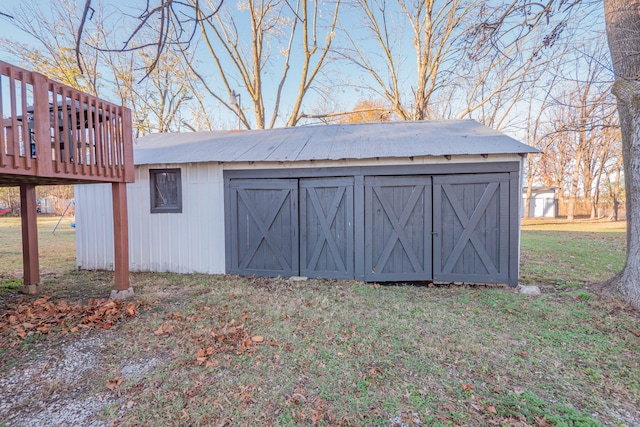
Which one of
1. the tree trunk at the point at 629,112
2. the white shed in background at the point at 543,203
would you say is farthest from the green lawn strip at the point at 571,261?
the white shed in background at the point at 543,203

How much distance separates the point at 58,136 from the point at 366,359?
4.20m

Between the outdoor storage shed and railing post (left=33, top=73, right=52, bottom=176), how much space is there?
8.36 ft

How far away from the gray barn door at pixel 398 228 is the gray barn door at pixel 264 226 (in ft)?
4.75

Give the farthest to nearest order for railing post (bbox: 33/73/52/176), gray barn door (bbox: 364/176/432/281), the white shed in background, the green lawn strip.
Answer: the white shed in background → the green lawn strip → gray barn door (bbox: 364/176/432/281) → railing post (bbox: 33/73/52/176)

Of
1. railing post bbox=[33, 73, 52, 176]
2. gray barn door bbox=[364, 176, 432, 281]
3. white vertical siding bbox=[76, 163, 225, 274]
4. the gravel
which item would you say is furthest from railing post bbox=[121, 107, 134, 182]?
gray barn door bbox=[364, 176, 432, 281]

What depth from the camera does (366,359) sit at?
275 centimetres

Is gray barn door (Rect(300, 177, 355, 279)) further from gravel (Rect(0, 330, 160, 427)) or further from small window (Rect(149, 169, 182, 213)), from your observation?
gravel (Rect(0, 330, 160, 427))

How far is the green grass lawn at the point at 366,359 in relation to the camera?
2068 millimetres

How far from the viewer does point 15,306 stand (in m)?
4.14

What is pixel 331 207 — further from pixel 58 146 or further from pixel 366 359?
pixel 58 146

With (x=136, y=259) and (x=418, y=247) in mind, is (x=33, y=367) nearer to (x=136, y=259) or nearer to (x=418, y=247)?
(x=136, y=259)

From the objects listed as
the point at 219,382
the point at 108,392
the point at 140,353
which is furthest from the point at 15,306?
the point at 219,382

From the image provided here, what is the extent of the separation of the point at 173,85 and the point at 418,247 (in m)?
15.9

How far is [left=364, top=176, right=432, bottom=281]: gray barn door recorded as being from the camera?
5242 millimetres
